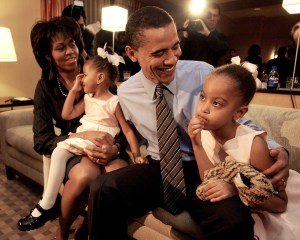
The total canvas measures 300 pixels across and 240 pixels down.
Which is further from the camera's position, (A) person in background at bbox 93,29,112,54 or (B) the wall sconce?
(A) person in background at bbox 93,29,112,54

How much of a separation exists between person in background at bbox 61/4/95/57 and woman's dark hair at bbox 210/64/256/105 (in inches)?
90.8

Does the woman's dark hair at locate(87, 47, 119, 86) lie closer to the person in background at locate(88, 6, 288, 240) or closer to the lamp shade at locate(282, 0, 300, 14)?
the person in background at locate(88, 6, 288, 240)

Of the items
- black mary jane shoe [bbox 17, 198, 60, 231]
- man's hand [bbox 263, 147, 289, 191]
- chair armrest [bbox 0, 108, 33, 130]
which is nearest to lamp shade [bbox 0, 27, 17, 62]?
chair armrest [bbox 0, 108, 33, 130]

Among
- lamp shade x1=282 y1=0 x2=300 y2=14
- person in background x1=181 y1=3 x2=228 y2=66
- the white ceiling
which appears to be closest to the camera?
lamp shade x1=282 y1=0 x2=300 y2=14

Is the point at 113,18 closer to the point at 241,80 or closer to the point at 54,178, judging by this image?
the point at 54,178

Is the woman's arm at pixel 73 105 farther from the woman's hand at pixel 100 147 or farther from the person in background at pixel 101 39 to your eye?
the person in background at pixel 101 39

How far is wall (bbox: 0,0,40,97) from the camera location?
12.1 feet

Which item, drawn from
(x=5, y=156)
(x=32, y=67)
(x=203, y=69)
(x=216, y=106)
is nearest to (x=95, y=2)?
(x=32, y=67)

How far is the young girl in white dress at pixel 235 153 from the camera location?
963 mm

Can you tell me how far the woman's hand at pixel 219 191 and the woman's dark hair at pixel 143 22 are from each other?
2.23 ft

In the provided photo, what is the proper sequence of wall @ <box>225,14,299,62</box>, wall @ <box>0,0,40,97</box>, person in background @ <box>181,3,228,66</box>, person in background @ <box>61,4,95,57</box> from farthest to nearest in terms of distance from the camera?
wall @ <box>225,14,299,62</box> < wall @ <box>0,0,40,97</box> < person in background @ <box>61,4,95,57</box> < person in background @ <box>181,3,228,66</box>

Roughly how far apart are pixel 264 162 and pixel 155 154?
52 cm

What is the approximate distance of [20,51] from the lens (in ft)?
12.9

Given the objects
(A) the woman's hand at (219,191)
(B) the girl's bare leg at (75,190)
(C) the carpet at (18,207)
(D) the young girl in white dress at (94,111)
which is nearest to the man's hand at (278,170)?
(A) the woman's hand at (219,191)
